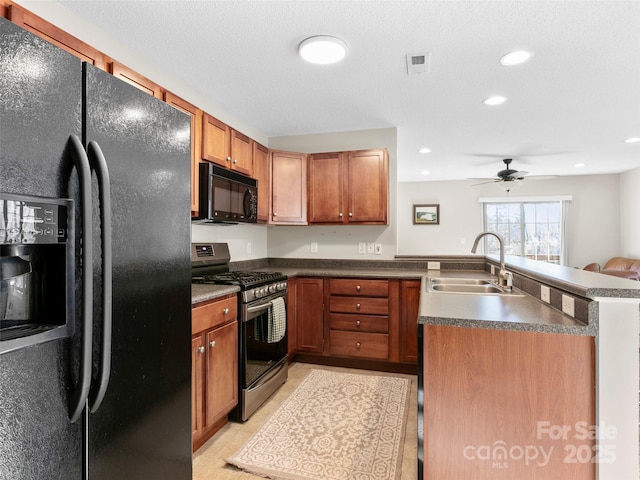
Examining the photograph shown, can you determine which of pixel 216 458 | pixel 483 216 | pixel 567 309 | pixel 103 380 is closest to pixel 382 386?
pixel 216 458

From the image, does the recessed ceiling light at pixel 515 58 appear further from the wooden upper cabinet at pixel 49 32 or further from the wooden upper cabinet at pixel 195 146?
the wooden upper cabinet at pixel 49 32

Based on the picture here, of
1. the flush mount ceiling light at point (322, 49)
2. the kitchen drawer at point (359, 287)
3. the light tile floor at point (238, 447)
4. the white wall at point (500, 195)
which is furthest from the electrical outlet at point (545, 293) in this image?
the white wall at point (500, 195)

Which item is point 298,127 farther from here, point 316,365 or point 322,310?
point 316,365

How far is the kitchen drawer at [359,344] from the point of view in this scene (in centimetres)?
325

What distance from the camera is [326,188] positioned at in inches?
145

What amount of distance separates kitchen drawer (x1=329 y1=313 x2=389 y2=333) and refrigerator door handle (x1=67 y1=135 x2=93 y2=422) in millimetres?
2607

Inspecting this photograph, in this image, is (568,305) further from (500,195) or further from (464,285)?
(500,195)

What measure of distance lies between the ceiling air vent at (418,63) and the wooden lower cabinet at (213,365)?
1933mm

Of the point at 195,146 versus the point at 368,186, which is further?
the point at 368,186

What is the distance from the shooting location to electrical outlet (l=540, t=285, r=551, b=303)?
5.58ft

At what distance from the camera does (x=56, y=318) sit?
2.85 ft

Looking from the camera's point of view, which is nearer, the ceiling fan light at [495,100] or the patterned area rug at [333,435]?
the patterned area rug at [333,435]

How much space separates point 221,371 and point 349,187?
2191mm

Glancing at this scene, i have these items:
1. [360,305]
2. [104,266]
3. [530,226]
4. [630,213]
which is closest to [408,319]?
[360,305]
